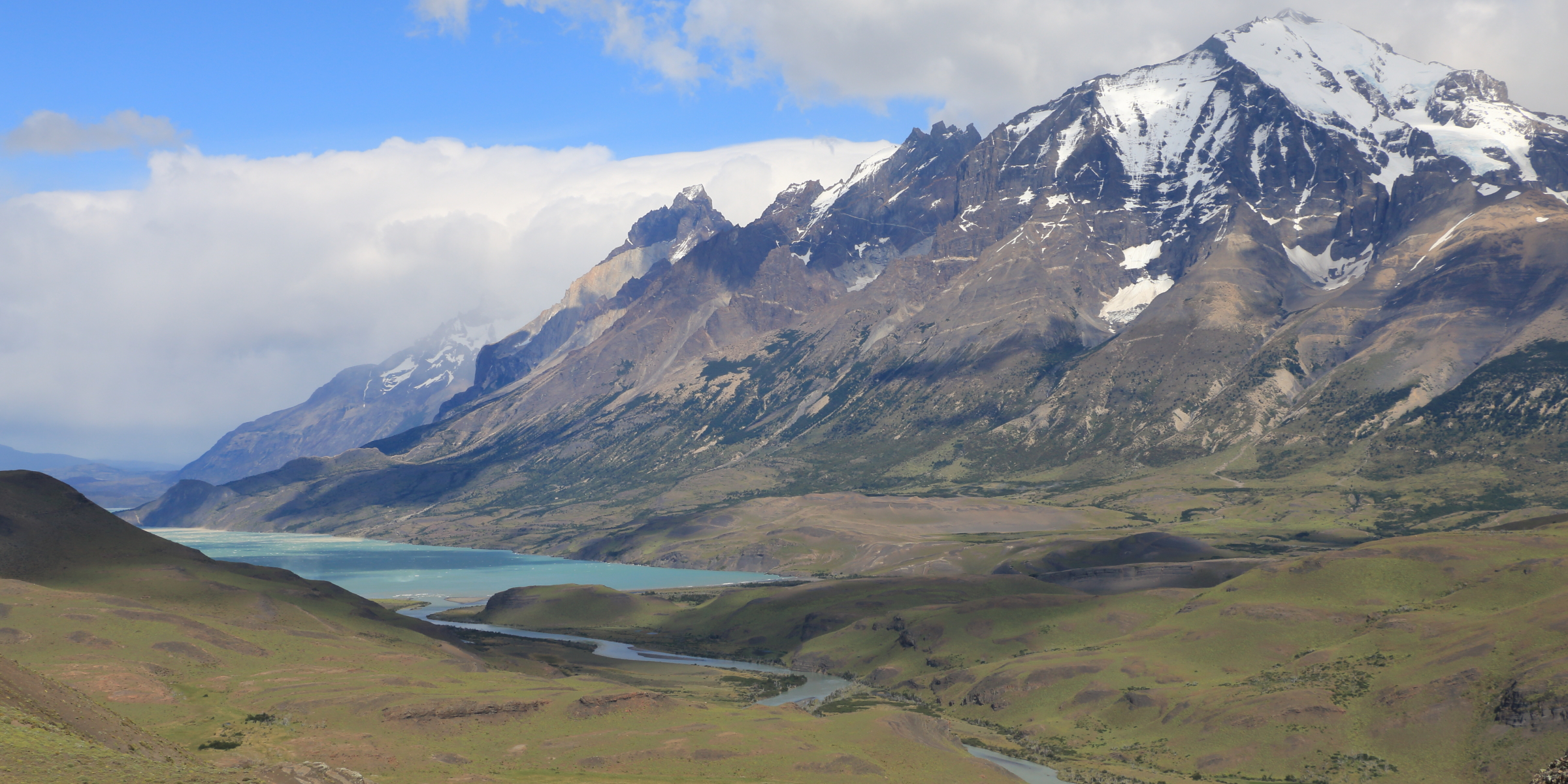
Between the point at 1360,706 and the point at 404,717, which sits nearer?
the point at 404,717

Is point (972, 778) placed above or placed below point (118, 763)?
below

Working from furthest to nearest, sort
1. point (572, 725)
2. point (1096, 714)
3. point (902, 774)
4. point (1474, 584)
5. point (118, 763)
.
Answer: point (1474, 584)
point (1096, 714)
point (572, 725)
point (902, 774)
point (118, 763)

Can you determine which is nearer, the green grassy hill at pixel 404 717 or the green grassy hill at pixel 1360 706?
the green grassy hill at pixel 404 717

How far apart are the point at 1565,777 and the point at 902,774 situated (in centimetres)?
10097

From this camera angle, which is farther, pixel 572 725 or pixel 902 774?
pixel 572 725

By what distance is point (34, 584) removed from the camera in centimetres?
19900

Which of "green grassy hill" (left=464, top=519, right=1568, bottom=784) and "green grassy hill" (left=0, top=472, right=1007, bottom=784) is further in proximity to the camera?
"green grassy hill" (left=464, top=519, right=1568, bottom=784)

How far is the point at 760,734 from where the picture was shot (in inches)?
6220

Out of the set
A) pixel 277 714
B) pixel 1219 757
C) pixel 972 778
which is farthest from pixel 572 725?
pixel 1219 757

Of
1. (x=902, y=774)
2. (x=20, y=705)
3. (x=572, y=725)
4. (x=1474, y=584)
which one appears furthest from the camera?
(x=1474, y=584)

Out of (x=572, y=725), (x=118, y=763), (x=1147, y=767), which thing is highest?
(x=118, y=763)

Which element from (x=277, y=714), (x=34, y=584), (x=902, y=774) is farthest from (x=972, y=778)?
(x=34, y=584)

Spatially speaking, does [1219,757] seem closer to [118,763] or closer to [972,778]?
[972,778]

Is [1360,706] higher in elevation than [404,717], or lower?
lower
